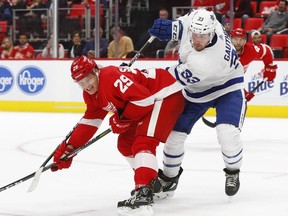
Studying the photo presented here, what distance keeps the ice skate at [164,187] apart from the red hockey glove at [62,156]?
48 cm

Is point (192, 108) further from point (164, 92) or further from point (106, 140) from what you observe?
point (106, 140)

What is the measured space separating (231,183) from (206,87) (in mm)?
498

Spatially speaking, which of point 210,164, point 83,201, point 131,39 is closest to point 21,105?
point 131,39

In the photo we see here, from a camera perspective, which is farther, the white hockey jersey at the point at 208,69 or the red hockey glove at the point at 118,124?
the white hockey jersey at the point at 208,69

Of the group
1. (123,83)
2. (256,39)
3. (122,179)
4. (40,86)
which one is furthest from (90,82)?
(40,86)

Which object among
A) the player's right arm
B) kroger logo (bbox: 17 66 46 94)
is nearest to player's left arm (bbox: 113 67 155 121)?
the player's right arm

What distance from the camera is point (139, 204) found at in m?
3.18

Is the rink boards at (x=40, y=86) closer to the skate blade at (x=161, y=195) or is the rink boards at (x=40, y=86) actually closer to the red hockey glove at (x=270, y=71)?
the red hockey glove at (x=270, y=71)

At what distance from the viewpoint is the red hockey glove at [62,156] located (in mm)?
3510

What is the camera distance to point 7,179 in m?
4.39

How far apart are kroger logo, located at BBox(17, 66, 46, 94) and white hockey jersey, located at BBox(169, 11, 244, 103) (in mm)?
5112

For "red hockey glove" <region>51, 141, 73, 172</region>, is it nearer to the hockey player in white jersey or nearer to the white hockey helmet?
the hockey player in white jersey

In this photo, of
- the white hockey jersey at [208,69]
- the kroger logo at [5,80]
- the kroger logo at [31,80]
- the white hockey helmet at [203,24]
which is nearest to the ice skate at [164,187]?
the white hockey jersey at [208,69]

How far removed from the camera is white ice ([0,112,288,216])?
3531 mm
